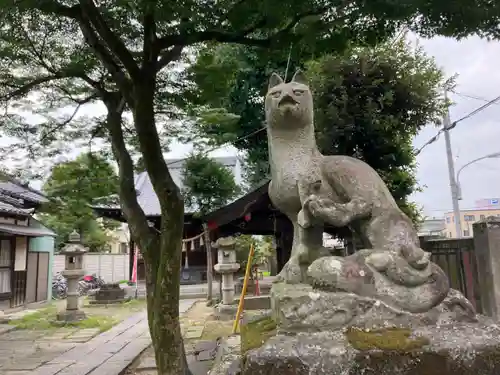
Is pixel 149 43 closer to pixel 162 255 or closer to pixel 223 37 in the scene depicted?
pixel 223 37

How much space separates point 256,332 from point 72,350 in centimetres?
797

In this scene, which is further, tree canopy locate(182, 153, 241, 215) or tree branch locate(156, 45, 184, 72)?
tree canopy locate(182, 153, 241, 215)

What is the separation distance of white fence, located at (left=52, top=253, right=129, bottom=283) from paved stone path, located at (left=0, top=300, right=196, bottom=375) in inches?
519

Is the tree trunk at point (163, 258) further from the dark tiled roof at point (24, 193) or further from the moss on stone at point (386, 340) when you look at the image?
the dark tiled roof at point (24, 193)

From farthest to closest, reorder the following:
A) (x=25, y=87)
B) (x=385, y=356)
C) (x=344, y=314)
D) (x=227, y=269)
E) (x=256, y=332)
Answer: (x=227, y=269) < (x=25, y=87) < (x=256, y=332) < (x=344, y=314) < (x=385, y=356)

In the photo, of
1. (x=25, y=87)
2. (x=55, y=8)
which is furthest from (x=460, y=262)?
(x=25, y=87)

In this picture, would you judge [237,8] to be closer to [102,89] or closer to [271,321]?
[102,89]

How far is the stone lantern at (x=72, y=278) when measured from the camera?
1239 cm

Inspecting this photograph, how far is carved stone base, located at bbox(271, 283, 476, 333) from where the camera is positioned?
85.6 inches

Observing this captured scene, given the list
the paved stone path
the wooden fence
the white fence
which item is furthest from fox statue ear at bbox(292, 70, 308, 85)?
the white fence

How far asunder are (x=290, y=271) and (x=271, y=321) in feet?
1.16

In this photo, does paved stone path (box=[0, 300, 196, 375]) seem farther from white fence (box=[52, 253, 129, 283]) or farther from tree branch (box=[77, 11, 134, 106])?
white fence (box=[52, 253, 129, 283])

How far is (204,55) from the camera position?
6375mm

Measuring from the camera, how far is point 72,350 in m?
8.89
